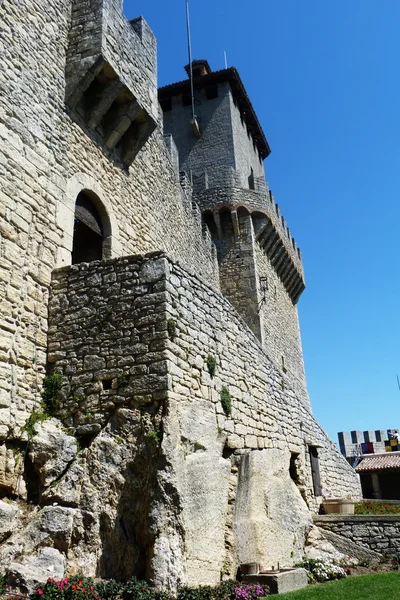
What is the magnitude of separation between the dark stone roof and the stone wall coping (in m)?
16.5

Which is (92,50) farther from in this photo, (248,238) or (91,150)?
(248,238)

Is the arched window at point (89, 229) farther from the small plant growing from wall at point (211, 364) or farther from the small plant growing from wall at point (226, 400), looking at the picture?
the small plant growing from wall at point (226, 400)

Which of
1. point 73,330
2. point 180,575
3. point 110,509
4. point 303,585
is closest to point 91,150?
point 73,330

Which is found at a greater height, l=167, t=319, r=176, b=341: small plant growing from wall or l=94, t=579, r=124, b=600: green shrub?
l=167, t=319, r=176, b=341: small plant growing from wall

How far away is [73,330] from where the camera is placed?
23.4ft

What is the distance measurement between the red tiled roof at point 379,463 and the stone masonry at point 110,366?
44.4 ft

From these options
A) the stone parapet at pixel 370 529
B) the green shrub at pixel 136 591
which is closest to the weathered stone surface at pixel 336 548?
the stone parapet at pixel 370 529

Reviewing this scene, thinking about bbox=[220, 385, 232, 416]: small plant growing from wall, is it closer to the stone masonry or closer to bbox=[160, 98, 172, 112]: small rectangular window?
the stone masonry

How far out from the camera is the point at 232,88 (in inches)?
853

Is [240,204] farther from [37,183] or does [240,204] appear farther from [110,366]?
[110,366]

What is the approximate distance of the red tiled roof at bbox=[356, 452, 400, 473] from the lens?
23.6 metres

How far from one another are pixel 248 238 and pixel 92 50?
10260 mm

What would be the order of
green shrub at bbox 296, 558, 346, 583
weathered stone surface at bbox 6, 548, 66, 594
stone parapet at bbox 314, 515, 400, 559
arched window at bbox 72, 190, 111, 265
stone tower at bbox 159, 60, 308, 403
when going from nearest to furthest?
weathered stone surface at bbox 6, 548, 66, 594 → green shrub at bbox 296, 558, 346, 583 → arched window at bbox 72, 190, 111, 265 → stone parapet at bbox 314, 515, 400, 559 → stone tower at bbox 159, 60, 308, 403

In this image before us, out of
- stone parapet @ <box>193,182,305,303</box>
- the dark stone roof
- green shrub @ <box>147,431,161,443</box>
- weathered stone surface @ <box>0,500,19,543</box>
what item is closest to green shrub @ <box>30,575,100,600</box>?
weathered stone surface @ <box>0,500,19,543</box>
